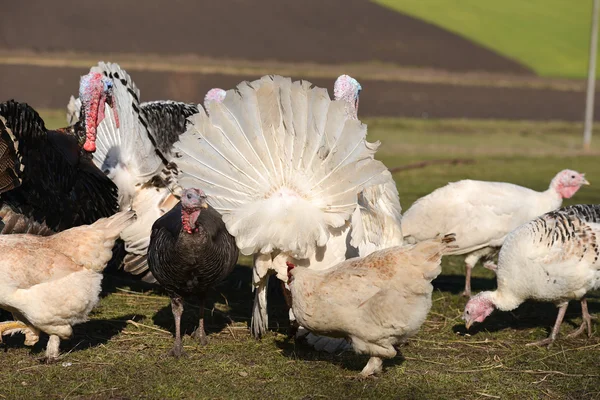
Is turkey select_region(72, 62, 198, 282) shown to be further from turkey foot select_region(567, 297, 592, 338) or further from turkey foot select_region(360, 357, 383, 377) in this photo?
turkey foot select_region(567, 297, 592, 338)

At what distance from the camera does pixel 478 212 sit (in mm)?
8078

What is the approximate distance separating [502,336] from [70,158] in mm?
4176

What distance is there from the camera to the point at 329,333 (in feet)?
18.8

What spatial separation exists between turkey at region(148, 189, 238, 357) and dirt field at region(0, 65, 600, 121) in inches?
656

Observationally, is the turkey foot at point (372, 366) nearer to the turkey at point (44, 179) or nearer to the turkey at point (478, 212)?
the turkey at point (478, 212)

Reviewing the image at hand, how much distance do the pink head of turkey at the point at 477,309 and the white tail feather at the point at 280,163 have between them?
1.40 meters

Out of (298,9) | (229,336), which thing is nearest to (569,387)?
(229,336)

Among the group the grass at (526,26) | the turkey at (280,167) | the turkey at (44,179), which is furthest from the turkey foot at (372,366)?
the grass at (526,26)

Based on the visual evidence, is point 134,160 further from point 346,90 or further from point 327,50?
point 327,50

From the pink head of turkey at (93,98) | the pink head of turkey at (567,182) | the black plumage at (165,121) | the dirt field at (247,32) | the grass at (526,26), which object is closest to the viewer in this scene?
the pink head of turkey at (93,98)

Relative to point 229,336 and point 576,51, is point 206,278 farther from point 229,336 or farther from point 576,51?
point 576,51

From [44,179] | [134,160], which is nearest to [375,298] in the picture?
[44,179]

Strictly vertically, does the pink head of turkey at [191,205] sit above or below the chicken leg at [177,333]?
above

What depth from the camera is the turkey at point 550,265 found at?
650 centimetres
